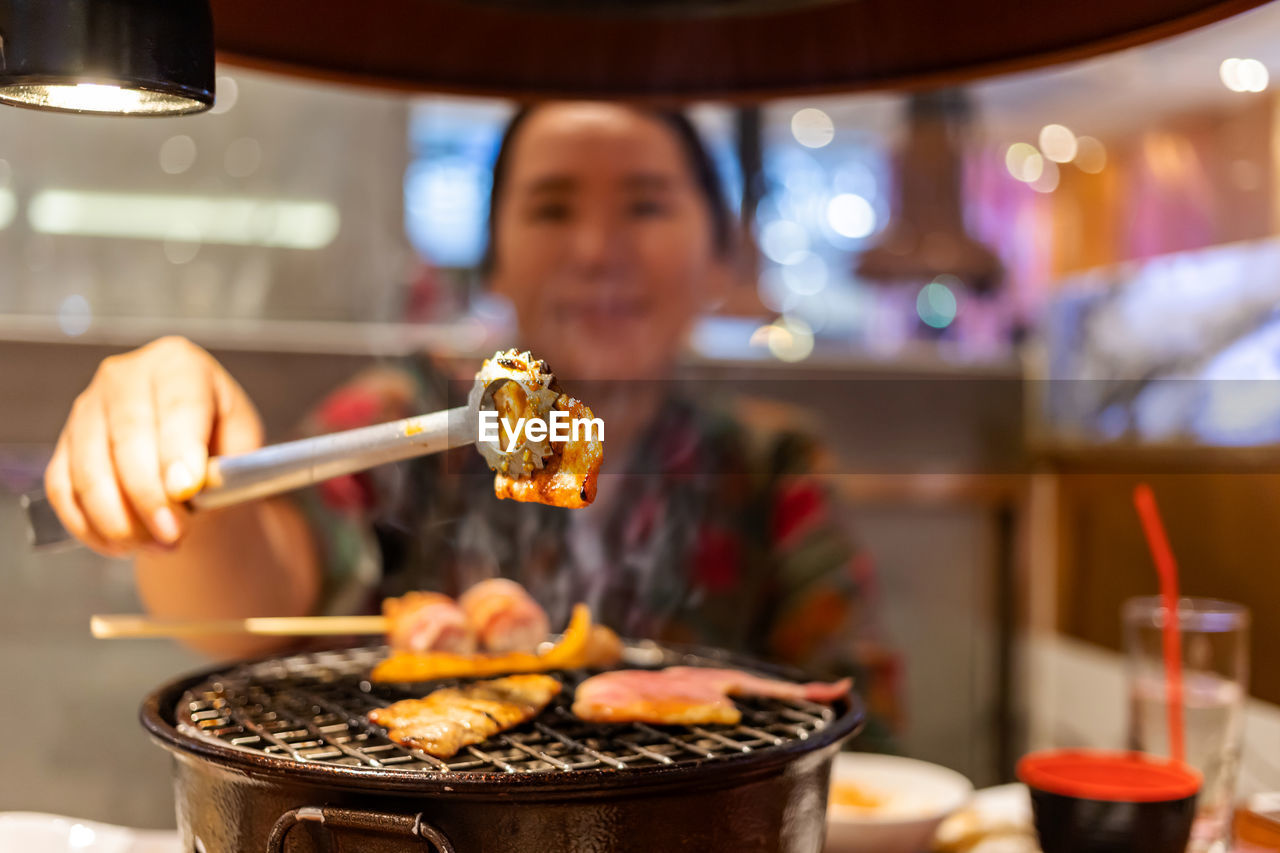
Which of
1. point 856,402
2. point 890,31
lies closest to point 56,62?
point 890,31

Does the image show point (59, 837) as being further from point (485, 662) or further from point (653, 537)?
point (653, 537)

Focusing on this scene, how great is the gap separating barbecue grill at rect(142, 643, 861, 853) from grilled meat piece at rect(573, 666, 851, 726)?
0.02 metres

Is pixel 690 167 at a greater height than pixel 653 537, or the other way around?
pixel 690 167

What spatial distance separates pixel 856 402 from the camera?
4191 millimetres

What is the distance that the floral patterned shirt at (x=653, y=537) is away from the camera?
8.37 feet

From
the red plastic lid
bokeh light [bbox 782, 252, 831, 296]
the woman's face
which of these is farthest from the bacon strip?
bokeh light [bbox 782, 252, 831, 296]

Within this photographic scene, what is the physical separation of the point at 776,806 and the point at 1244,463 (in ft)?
8.91

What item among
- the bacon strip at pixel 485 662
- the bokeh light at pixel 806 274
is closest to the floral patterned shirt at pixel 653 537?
the bacon strip at pixel 485 662

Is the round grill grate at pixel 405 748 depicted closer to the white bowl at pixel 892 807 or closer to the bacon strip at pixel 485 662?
the bacon strip at pixel 485 662

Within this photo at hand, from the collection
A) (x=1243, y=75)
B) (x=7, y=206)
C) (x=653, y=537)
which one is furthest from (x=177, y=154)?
(x=1243, y=75)

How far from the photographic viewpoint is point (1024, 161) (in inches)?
214

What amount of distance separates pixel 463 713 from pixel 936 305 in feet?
14.1

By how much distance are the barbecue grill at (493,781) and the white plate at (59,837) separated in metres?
0.24

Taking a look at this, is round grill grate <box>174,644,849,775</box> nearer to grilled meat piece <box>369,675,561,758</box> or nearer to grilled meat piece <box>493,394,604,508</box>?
grilled meat piece <box>369,675,561,758</box>
